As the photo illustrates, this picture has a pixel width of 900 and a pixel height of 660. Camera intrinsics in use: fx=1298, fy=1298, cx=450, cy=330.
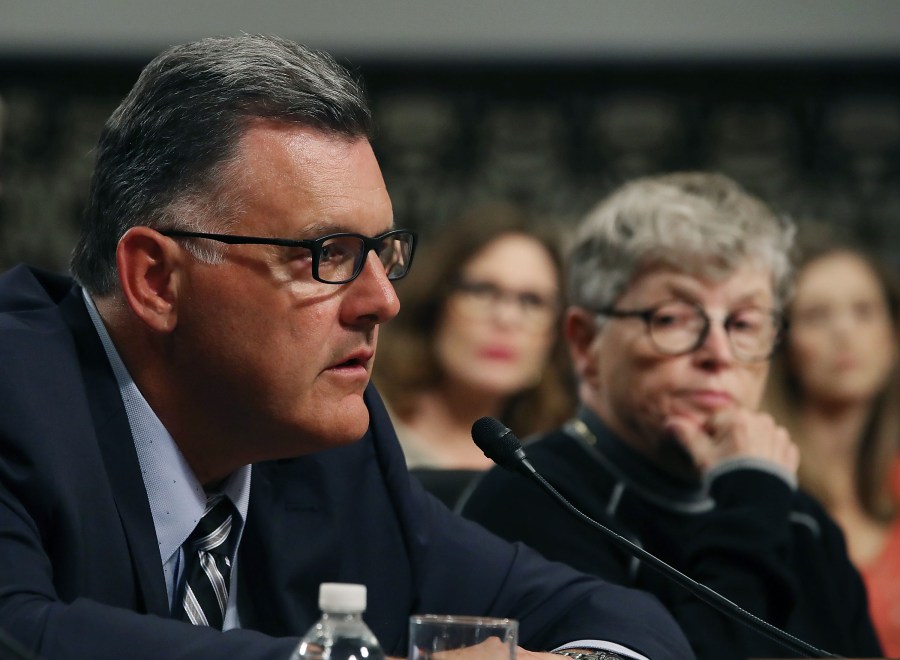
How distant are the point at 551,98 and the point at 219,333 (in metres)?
3.91

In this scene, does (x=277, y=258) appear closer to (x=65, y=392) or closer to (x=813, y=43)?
(x=65, y=392)

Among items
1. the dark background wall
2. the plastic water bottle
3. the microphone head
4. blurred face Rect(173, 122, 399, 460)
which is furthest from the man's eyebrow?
the dark background wall

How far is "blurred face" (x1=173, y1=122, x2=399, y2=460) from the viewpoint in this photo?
159 cm

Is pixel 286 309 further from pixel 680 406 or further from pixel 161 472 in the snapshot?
pixel 680 406

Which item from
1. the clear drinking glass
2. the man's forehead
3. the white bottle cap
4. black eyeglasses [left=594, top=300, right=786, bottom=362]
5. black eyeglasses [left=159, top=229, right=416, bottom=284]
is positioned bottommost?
the clear drinking glass

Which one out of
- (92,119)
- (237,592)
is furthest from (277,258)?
(92,119)

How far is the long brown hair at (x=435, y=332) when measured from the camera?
3984mm

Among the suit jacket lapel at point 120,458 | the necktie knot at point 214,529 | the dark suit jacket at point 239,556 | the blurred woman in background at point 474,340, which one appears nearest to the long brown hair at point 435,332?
the blurred woman in background at point 474,340

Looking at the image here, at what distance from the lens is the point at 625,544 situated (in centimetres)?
149

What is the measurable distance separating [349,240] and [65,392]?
387 mm

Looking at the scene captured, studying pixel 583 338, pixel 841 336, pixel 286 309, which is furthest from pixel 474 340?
pixel 286 309

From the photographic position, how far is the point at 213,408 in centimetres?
166

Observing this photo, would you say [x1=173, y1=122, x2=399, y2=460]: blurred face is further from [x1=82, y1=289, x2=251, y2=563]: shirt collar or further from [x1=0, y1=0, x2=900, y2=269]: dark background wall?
[x1=0, y1=0, x2=900, y2=269]: dark background wall

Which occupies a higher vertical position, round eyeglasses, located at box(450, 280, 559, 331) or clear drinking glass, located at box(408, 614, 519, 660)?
clear drinking glass, located at box(408, 614, 519, 660)
